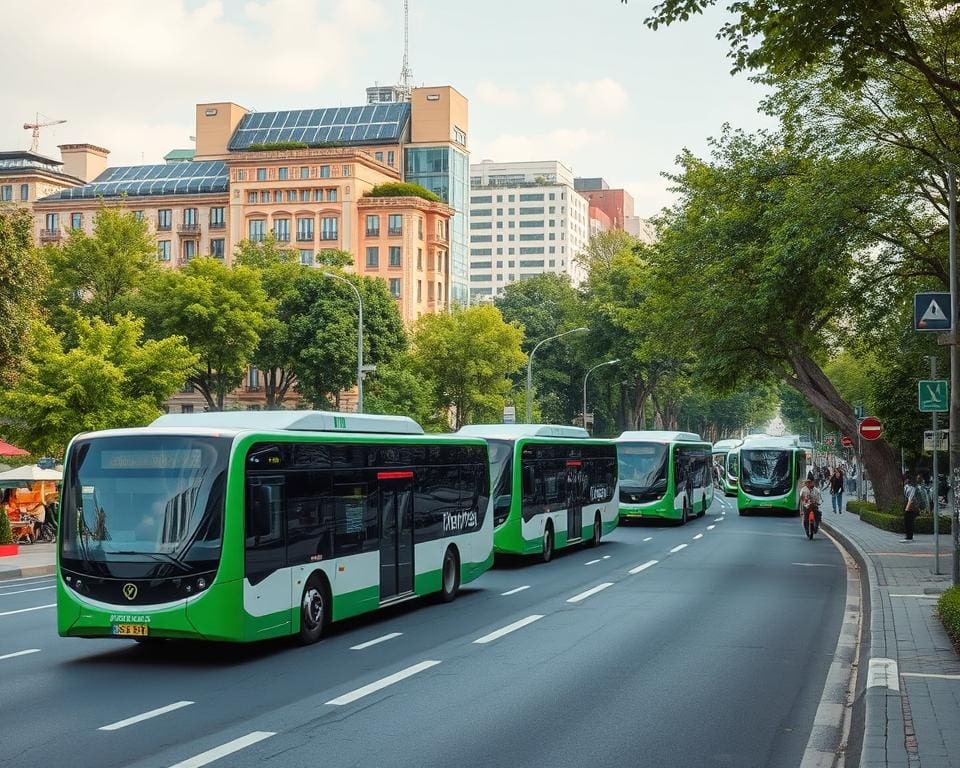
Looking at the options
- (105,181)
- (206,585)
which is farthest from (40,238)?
(206,585)

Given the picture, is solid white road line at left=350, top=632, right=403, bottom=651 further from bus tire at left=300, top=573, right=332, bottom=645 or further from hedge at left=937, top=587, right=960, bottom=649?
hedge at left=937, top=587, right=960, bottom=649

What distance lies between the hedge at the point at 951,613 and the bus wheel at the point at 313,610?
7215mm

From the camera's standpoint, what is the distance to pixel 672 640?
1602 centimetres

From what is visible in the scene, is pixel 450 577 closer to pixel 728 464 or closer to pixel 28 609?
pixel 28 609

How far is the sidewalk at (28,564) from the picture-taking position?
26312mm

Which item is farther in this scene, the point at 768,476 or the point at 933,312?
the point at 768,476

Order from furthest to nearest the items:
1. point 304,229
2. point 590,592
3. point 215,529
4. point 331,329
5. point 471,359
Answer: point 304,229 → point 471,359 → point 331,329 → point 590,592 → point 215,529

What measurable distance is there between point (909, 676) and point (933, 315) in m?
8.66

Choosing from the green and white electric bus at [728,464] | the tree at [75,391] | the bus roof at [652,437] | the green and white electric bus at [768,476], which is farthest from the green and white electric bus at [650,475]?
the green and white electric bus at [728,464]

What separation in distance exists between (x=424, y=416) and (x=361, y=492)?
58541mm

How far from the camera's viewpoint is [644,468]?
140ft

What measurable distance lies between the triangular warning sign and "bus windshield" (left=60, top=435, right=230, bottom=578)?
1107cm

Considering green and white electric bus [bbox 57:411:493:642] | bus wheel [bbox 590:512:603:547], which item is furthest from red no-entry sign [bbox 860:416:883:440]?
green and white electric bus [bbox 57:411:493:642]

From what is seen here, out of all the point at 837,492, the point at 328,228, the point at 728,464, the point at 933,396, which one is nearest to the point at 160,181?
the point at 328,228
